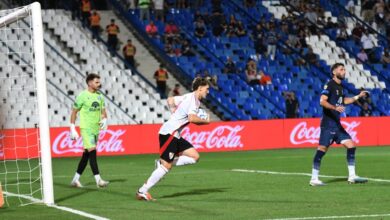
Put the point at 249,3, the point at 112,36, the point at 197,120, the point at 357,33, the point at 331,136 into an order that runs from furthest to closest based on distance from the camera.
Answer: the point at 249,3 → the point at 357,33 → the point at 112,36 → the point at 331,136 → the point at 197,120

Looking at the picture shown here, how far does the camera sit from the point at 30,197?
1642 centimetres

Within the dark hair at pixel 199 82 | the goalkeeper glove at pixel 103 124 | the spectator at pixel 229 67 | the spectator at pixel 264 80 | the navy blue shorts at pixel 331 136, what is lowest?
the spectator at pixel 264 80

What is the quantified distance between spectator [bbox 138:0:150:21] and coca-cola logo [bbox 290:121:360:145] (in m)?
9.63

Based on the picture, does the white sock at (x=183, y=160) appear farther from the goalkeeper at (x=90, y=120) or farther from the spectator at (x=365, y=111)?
the spectator at (x=365, y=111)

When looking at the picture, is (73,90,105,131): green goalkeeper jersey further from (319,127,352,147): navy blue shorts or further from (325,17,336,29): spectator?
(325,17,336,29): spectator

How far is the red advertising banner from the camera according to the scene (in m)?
33.2

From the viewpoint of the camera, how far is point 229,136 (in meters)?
35.5

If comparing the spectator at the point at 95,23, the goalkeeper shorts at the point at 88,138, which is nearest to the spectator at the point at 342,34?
the spectator at the point at 95,23

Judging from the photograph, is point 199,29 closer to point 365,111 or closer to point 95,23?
point 95,23

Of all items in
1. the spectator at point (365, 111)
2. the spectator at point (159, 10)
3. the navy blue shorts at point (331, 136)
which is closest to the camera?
the navy blue shorts at point (331, 136)

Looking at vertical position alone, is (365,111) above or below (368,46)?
below

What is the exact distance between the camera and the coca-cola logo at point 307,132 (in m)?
36.2

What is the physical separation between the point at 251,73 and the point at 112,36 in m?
6.24

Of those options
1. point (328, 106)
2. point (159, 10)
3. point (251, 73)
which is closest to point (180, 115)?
point (328, 106)
